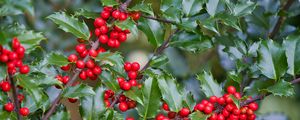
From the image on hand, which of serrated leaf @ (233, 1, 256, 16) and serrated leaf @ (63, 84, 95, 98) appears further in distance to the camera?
serrated leaf @ (233, 1, 256, 16)

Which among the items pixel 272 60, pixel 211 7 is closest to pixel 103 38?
pixel 211 7

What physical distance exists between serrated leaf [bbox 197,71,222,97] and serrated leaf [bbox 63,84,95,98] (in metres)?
0.25

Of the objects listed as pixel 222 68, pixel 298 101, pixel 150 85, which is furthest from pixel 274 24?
pixel 150 85

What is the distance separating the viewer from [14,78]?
2.99 feet

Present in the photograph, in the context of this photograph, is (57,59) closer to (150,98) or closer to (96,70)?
(96,70)

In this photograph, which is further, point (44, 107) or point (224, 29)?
point (224, 29)

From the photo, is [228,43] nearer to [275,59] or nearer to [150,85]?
[275,59]

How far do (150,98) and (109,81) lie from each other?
0.30ft

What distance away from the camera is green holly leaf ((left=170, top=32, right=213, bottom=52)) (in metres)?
1.12

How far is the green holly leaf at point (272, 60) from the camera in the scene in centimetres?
110

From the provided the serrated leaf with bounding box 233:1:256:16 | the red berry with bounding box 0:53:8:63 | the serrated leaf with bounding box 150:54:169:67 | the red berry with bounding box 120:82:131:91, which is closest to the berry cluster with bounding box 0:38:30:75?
the red berry with bounding box 0:53:8:63

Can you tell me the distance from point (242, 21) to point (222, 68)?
22 centimetres

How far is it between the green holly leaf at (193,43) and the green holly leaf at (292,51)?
0.17 meters

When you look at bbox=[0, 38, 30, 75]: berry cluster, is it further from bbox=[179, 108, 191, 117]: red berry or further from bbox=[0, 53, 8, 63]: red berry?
bbox=[179, 108, 191, 117]: red berry
